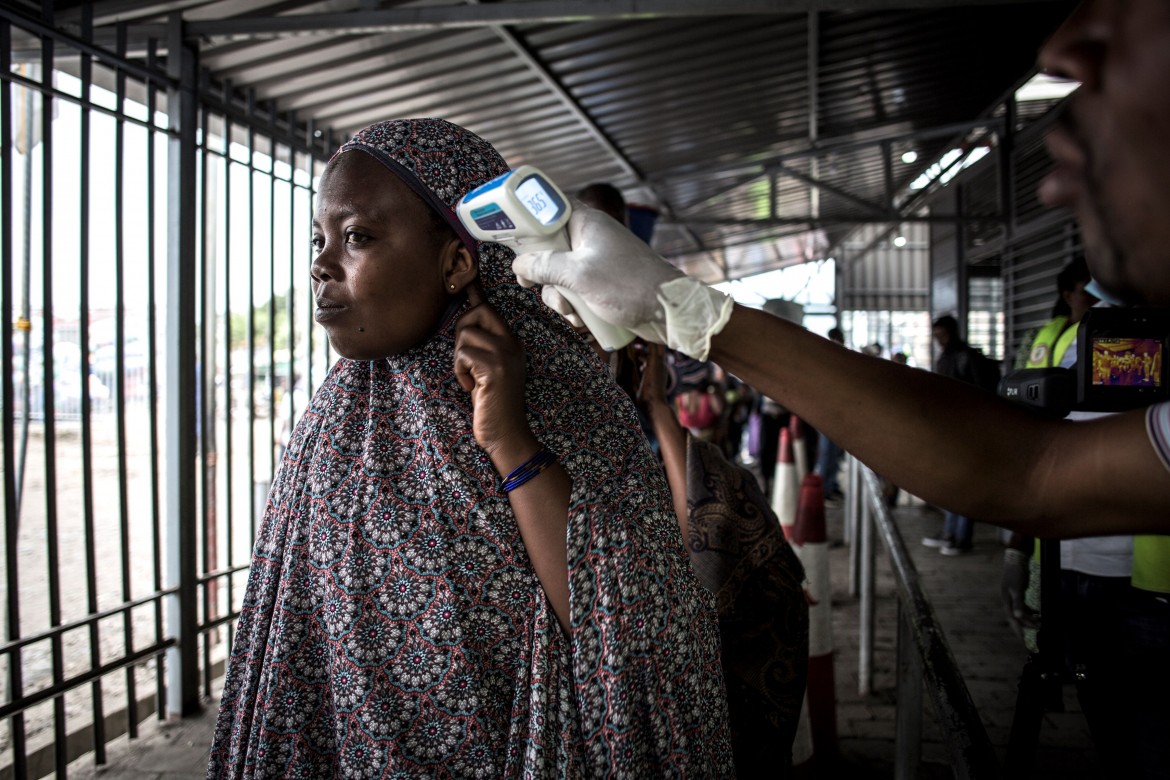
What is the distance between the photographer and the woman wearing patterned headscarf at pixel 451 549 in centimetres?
122

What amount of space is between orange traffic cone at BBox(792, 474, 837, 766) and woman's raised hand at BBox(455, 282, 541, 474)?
1.59m

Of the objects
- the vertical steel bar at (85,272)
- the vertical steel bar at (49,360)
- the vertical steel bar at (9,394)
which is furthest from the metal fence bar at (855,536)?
the vertical steel bar at (9,394)

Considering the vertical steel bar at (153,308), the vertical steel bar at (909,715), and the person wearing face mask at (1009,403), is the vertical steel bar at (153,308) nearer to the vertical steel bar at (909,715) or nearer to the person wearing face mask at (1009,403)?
the person wearing face mask at (1009,403)

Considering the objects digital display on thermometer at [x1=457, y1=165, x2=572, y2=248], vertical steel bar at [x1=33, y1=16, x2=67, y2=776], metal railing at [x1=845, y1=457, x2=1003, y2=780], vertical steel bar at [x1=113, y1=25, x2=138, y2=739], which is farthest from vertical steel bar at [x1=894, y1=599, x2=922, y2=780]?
vertical steel bar at [x1=113, y1=25, x2=138, y2=739]

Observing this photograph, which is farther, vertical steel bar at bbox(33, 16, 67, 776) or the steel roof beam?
the steel roof beam

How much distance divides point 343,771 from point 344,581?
1.01 ft

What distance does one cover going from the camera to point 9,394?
2672 mm

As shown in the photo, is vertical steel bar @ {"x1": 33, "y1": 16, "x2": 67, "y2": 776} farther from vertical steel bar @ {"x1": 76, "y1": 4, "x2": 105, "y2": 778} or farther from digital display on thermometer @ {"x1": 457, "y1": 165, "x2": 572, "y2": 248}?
digital display on thermometer @ {"x1": 457, "y1": 165, "x2": 572, "y2": 248}

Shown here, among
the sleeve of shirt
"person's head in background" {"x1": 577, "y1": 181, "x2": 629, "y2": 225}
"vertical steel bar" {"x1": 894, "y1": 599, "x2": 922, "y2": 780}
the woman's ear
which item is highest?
"person's head in background" {"x1": 577, "y1": 181, "x2": 629, "y2": 225}

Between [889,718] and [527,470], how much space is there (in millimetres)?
2996

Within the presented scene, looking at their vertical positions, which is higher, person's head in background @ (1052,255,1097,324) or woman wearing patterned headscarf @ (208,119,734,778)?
person's head in background @ (1052,255,1097,324)

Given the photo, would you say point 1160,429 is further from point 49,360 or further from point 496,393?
point 49,360

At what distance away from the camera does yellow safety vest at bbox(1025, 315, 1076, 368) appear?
3236mm

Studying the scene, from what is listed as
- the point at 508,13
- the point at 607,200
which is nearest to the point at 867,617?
the point at 607,200
